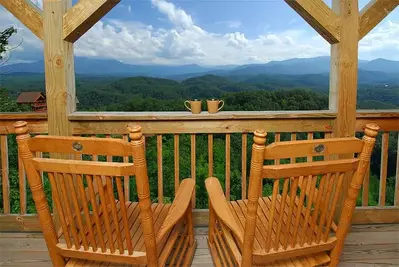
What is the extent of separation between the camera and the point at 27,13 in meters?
2.11

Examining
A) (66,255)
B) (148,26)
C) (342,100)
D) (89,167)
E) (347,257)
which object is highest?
(148,26)

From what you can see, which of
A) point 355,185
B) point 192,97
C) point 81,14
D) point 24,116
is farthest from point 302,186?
point 192,97

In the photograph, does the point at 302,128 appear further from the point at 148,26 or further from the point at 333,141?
the point at 148,26

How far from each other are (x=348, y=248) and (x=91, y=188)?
186cm

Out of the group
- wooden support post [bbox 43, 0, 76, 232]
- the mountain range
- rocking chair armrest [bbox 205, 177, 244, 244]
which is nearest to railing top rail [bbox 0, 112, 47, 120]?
wooden support post [bbox 43, 0, 76, 232]

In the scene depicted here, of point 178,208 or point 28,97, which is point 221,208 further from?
point 28,97

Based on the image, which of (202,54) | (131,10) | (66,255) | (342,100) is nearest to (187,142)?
(342,100)

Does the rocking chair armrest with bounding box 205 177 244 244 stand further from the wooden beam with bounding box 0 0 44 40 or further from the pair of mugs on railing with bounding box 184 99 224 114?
the wooden beam with bounding box 0 0 44 40

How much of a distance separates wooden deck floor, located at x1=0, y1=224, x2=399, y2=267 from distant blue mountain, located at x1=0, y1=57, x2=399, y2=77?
456 centimetres

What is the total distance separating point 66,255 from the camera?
1.37 metres

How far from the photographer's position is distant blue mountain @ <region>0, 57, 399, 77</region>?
6.88 m

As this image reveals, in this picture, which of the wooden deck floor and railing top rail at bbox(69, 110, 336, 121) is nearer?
the wooden deck floor

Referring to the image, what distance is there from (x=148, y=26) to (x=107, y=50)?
1141 millimetres

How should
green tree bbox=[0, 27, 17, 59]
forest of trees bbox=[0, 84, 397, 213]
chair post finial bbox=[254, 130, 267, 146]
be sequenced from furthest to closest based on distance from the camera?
green tree bbox=[0, 27, 17, 59] < forest of trees bbox=[0, 84, 397, 213] < chair post finial bbox=[254, 130, 267, 146]
